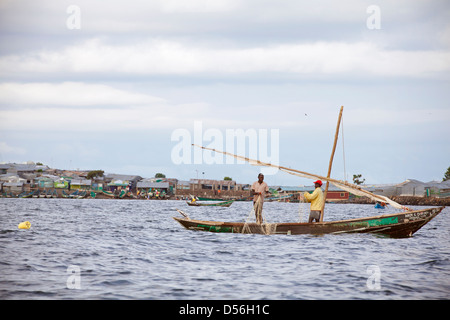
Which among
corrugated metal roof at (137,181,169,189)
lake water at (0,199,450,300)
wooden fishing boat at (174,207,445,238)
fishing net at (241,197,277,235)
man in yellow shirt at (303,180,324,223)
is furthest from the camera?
corrugated metal roof at (137,181,169,189)

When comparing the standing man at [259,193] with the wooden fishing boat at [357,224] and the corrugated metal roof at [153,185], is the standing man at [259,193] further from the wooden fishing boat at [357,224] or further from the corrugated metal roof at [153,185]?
the corrugated metal roof at [153,185]

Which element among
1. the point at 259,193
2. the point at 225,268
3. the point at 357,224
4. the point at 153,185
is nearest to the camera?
the point at 225,268

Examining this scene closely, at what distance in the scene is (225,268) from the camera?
13859mm

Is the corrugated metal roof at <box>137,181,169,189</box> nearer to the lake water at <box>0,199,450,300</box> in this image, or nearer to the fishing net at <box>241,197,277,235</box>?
the lake water at <box>0,199,450,300</box>

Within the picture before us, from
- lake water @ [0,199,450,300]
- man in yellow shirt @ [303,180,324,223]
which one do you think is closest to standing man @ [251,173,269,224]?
lake water @ [0,199,450,300]

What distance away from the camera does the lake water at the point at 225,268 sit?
1092 centimetres

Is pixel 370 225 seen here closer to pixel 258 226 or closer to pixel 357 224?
pixel 357 224

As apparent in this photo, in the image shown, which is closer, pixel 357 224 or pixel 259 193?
pixel 357 224

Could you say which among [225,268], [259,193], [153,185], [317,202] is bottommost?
[225,268]

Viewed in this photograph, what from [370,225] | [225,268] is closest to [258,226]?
[370,225]

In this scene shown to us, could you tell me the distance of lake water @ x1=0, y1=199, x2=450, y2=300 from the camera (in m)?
10.9

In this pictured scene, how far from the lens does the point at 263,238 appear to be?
21.0m

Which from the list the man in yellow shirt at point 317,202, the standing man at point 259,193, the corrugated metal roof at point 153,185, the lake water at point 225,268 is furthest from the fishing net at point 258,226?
the corrugated metal roof at point 153,185
